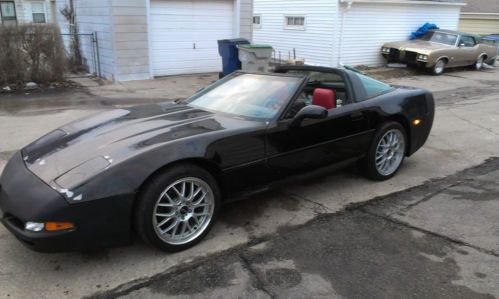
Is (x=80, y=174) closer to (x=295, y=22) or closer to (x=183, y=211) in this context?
(x=183, y=211)

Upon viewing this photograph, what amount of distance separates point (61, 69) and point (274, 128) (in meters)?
8.93

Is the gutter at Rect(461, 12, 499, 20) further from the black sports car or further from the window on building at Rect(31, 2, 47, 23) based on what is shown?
the black sports car

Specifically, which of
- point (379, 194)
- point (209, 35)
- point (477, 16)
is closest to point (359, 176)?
point (379, 194)

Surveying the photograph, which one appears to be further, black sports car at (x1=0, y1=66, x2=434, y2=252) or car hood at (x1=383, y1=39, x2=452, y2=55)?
car hood at (x1=383, y1=39, x2=452, y2=55)

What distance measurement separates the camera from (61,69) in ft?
36.1

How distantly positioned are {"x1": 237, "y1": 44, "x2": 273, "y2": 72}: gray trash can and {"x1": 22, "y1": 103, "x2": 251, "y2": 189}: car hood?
6.85 m

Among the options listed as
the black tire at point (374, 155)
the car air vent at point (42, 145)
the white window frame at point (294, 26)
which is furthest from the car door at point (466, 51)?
the car air vent at point (42, 145)

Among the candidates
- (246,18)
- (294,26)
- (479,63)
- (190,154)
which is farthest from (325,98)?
(479,63)

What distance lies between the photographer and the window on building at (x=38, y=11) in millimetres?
23016

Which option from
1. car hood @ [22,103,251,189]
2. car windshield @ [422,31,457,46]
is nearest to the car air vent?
car hood @ [22,103,251,189]

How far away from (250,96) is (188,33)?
31.4ft

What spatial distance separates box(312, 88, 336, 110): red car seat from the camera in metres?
4.36

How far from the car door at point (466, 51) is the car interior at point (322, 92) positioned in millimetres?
13703

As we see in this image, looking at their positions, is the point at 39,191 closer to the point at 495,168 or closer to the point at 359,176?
the point at 359,176
